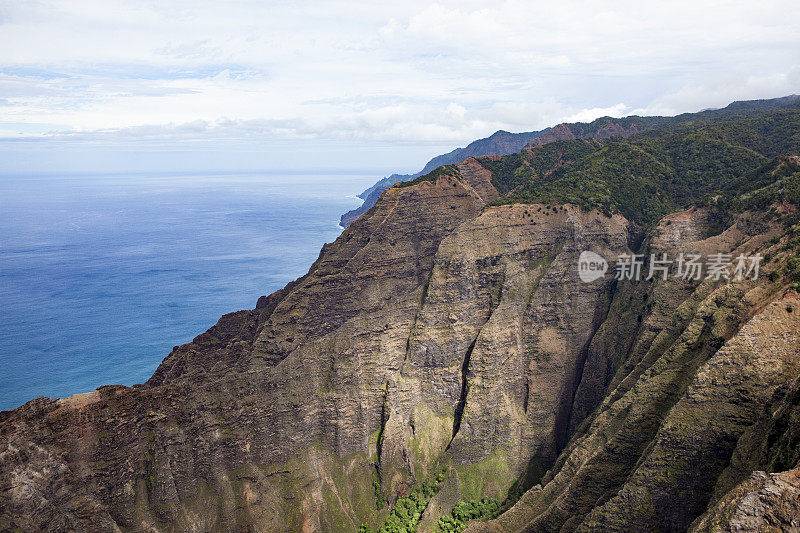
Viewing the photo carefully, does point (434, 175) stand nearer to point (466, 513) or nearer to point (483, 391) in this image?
point (483, 391)

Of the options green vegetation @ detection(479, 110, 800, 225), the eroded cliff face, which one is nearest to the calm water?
the eroded cliff face

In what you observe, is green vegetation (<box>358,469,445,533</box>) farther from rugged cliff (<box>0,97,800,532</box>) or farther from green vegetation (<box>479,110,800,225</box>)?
green vegetation (<box>479,110,800,225</box>)

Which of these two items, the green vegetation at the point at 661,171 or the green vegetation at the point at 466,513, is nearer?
the green vegetation at the point at 466,513

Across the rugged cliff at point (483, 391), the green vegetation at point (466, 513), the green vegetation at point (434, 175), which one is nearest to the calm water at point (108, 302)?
the rugged cliff at point (483, 391)

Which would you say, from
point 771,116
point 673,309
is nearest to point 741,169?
point 771,116

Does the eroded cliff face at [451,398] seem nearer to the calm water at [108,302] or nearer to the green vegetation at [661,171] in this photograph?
the green vegetation at [661,171]
